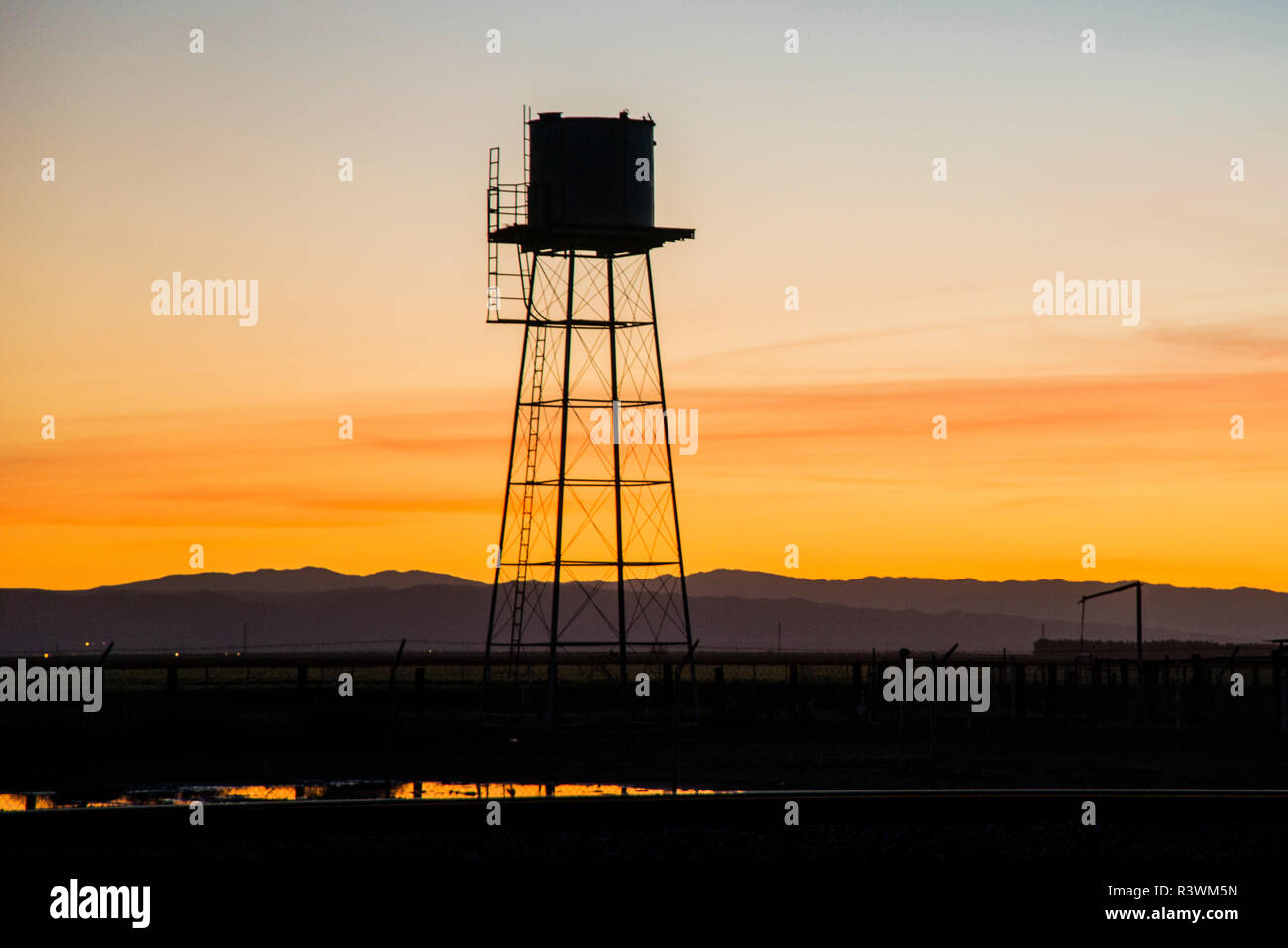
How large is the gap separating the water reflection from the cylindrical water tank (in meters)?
16.0

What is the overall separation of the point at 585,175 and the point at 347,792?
59.9 ft

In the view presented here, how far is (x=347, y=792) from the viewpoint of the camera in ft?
108

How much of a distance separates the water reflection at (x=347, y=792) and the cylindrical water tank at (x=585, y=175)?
15989mm

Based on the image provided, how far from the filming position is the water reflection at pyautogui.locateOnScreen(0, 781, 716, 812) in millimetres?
31594

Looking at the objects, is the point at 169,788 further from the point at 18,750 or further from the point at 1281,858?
the point at 1281,858

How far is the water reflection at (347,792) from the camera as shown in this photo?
31594mm

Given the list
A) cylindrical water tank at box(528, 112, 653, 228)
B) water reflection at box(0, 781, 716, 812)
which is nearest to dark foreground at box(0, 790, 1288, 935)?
water reflection at box(0, 781, 716, 812)

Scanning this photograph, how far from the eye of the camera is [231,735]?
48.5 m

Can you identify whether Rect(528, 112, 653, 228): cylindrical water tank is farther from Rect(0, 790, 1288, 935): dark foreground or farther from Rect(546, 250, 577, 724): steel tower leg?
Rect(0, 790, 1288, 935): dark foreground
